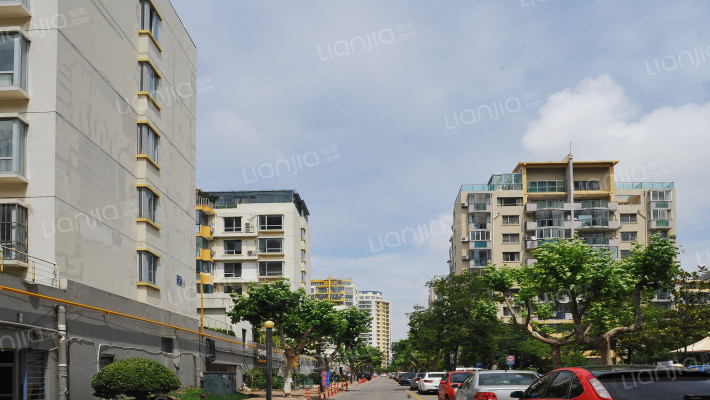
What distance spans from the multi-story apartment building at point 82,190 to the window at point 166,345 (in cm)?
9

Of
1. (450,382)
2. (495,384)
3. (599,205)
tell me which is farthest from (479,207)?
(495,384)

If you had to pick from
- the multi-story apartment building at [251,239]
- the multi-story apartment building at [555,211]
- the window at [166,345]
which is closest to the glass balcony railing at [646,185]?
the multi-story apartment building at [555,211]

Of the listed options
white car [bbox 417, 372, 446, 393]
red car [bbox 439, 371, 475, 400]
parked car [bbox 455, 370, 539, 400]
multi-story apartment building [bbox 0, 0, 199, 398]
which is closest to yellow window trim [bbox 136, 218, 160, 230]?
multi-story apartment building [bbox 0, 0, 199, 398]

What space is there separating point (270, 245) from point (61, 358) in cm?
5638

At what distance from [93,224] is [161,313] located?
6484 mm

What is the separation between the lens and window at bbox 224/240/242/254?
75.9 metres

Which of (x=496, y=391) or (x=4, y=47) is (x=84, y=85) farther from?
(x=496, y=391)

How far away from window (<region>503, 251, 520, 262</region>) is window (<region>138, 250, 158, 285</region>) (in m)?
65.3

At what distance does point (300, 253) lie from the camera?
8281 cm

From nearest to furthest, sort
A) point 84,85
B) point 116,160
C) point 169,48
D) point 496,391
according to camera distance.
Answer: point 496,391 → point 84,85 → point 116,160 → point 169,48

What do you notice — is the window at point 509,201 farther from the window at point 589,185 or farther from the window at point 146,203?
the window at point 146,203

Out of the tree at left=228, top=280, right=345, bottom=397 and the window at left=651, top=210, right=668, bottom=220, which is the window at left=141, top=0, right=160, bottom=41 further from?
the window at left=651, top=210, right=668, bottom=220

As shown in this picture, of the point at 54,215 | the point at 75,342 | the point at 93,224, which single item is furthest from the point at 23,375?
the point at 93,224

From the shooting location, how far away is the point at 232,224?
252 ft
